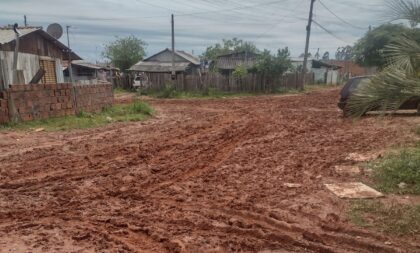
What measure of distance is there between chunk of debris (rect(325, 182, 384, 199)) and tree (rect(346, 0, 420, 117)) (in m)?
1.27

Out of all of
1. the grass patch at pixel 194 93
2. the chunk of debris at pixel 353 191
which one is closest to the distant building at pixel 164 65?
the grass patch at pixel 194 93

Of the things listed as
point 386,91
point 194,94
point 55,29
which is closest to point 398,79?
point 386,91

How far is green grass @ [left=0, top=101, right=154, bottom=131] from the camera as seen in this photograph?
38.0ft

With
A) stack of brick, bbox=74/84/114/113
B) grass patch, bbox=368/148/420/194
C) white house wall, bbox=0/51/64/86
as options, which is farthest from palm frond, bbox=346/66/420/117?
white house wall, bbox=0/51/64/86

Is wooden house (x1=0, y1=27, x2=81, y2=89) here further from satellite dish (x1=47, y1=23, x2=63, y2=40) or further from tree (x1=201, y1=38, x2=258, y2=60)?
tree (x1=201, y1=38, x2=258, y2=60)

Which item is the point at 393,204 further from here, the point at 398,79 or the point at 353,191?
the point at 398,79

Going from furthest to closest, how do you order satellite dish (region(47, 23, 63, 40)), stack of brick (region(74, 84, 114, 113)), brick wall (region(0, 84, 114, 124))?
1. satellite dish (region(47, 23, 63, 40))
2. stack of brick (region(74, 84, 114, 113))
3. brick wall (region(0, 84, 114, 124))

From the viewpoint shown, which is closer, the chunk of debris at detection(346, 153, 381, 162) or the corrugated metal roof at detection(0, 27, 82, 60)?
the chunk of debris at detection(346, 153, 381, 162)

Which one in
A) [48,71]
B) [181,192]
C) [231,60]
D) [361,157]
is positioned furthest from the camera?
[231,60]

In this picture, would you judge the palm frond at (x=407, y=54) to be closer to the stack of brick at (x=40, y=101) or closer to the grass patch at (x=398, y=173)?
the grass patch at (x=398, y=173)

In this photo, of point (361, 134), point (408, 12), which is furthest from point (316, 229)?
point (361, 134)

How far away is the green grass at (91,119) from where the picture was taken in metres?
11.6

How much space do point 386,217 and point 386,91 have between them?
152 cm

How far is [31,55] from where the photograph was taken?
1582cm
